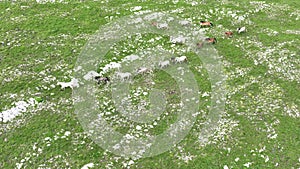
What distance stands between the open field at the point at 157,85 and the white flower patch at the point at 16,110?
63 mm

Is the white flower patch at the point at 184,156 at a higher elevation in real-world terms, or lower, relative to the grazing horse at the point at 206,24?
lower

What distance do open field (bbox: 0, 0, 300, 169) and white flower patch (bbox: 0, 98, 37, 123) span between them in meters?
0.06

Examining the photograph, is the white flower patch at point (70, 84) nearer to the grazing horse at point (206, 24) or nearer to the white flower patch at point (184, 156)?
the white flower patch at point (184, 156)

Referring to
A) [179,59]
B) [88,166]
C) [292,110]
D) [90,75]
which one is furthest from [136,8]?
[88,166]

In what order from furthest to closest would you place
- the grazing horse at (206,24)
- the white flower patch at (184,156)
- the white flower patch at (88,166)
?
the grazing horse at (206,24) < the white flower patch at (184,156) < the white flower patch at (88,166)

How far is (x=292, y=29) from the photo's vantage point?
31.6 metres

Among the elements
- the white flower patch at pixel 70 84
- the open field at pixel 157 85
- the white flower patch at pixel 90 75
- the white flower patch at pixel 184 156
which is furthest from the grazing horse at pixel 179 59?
the white flower patch at pixel 184 156

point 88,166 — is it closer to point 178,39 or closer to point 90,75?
point 90,75

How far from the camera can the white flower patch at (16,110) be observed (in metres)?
22.2

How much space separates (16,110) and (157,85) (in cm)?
985

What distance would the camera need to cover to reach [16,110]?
2267 centimetres

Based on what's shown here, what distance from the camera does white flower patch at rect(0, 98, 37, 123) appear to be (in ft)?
72.7

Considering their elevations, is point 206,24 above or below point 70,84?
above

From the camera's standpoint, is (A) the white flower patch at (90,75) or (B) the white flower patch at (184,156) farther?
(A) the white flower patch at (90,75)
